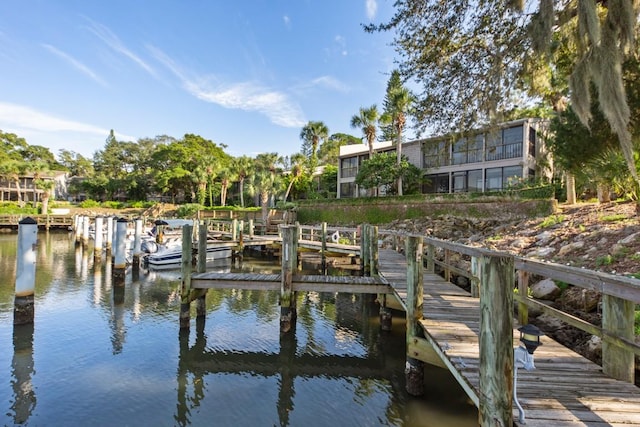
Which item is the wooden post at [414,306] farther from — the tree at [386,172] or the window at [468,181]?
the tree at [386,172]

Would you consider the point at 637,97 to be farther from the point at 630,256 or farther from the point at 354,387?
the point at 354,387

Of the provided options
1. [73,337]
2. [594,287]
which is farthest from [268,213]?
[594,287]

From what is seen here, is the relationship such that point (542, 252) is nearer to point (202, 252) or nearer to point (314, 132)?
point (202, 252)

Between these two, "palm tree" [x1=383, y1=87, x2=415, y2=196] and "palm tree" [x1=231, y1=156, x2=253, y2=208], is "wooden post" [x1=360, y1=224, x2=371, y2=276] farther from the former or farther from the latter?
"palm tree" [x1=231, y1=156, x2=253, y2=208]

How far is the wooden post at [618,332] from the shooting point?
3.59 m

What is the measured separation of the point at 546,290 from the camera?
27.7ft

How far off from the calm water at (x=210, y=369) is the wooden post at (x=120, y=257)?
1.64 metres

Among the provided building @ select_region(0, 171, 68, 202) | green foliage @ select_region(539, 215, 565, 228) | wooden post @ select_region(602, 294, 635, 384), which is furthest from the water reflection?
building @ select_region(0, 171, 68, 202)

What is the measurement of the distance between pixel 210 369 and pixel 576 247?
1045 centimetres

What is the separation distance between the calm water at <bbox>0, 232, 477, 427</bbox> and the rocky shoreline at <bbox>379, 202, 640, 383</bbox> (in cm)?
283

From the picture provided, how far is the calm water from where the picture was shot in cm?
563

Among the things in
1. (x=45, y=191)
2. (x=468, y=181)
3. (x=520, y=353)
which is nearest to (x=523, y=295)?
(x=520, y=353)

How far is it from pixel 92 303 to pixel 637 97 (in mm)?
16235

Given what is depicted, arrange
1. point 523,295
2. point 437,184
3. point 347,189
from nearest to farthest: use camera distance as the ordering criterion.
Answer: point 523,295
point 437,184
point 347,189
